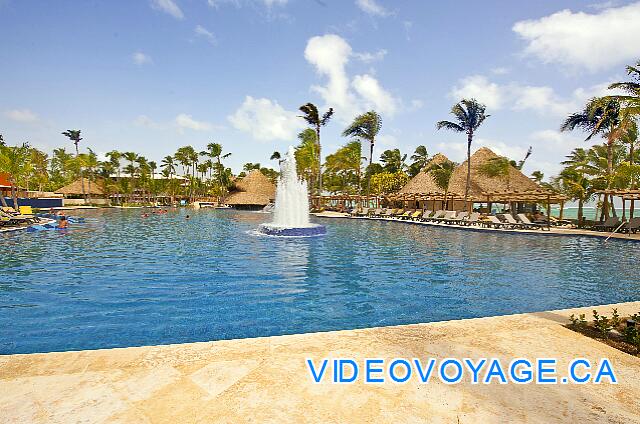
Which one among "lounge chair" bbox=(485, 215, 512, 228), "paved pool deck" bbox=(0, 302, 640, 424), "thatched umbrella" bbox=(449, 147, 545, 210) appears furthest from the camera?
"thatched umbrella" bbox=(449, 147, 545, 210)

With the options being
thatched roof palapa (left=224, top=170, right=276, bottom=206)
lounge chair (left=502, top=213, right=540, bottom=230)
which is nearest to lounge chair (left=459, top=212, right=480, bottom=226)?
lounge chair (left=502, top=213, right=540, bottom=230)

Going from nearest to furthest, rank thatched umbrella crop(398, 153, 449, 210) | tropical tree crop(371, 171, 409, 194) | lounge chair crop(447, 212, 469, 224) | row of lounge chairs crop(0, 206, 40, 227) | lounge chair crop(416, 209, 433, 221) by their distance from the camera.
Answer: row of lounge chairs crop(0, 206, 40, 227) → lounge chair crop(447, 212, 469, 224) → lounge chair crop(416, 209, 433, 221) → thatched umbrella crop(398, 153, 449, 210) → tropical tree crop(371, 171, 409, 194)

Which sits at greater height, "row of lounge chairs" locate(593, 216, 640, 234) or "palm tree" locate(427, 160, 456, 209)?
"palm tree" locate(427, 160, 456, 209)

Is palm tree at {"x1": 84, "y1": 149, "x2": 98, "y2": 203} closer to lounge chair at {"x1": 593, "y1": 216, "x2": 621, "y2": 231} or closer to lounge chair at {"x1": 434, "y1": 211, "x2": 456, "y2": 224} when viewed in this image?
lounge chair at {"x1": 434, "y1": 211, "x2": 456, "y2": 224}

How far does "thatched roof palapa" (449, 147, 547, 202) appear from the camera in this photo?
3935 centimetres

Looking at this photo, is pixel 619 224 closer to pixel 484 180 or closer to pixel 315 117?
pixel 484 180

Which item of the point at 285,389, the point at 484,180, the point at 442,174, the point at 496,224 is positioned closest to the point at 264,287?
the point at 285,389

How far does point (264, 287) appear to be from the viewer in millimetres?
8664

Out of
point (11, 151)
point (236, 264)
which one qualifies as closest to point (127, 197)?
point (11, 151)

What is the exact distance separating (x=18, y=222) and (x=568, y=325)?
1177 inches

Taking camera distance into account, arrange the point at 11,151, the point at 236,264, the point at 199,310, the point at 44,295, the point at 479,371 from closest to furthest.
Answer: the point at 479,371 < the point at 199,310 < the point at 44,295 < the point at 236,264 < the point at 11,151

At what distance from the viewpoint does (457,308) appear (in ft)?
23.8

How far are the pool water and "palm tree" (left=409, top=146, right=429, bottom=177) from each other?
51.7m

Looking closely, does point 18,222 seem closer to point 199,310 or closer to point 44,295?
point 44,295
